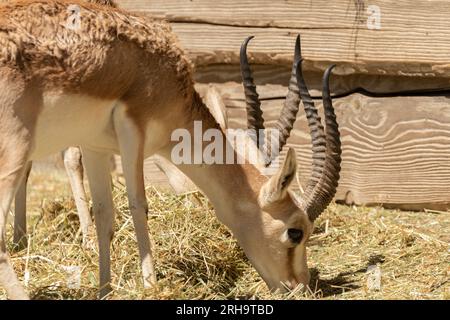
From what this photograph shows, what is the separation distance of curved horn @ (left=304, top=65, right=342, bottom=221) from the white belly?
1.47 metres

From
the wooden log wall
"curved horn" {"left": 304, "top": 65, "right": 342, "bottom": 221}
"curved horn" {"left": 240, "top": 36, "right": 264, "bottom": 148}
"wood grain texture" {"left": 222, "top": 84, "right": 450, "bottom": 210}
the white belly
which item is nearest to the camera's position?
the white belly

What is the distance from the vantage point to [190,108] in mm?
7145

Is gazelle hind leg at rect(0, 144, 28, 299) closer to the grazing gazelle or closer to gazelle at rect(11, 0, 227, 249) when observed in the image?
the grazing gazelle

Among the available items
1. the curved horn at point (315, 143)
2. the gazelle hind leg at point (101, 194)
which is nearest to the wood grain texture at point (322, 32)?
the curved horn at point (315, 143)

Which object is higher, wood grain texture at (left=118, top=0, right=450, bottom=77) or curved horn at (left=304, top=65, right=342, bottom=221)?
wood grain texture at (left=118, top=0, right=450, bottom=77)

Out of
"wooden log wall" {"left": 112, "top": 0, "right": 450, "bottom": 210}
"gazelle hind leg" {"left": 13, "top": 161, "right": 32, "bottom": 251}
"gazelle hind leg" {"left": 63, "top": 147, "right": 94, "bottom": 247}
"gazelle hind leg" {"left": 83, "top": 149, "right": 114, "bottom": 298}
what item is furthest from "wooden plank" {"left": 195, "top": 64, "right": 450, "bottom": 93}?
"gazelle hind leg" {"left": 83, "top": 149, "right": 114, "bottom": 298}

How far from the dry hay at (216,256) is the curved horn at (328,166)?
63 cm

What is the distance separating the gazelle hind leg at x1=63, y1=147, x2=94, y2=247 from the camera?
847 centimetres

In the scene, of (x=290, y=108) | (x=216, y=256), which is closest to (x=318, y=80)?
(x=290, y=108)

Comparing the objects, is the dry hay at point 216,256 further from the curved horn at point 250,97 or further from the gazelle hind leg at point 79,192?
the curved horn at point 250,97

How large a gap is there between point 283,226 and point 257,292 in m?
0.58

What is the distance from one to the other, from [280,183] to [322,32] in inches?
103

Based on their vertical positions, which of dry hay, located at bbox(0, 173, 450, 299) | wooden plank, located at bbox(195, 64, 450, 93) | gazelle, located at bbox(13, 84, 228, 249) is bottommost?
dry hay, located at bbox(0, 173, 450, 299)
